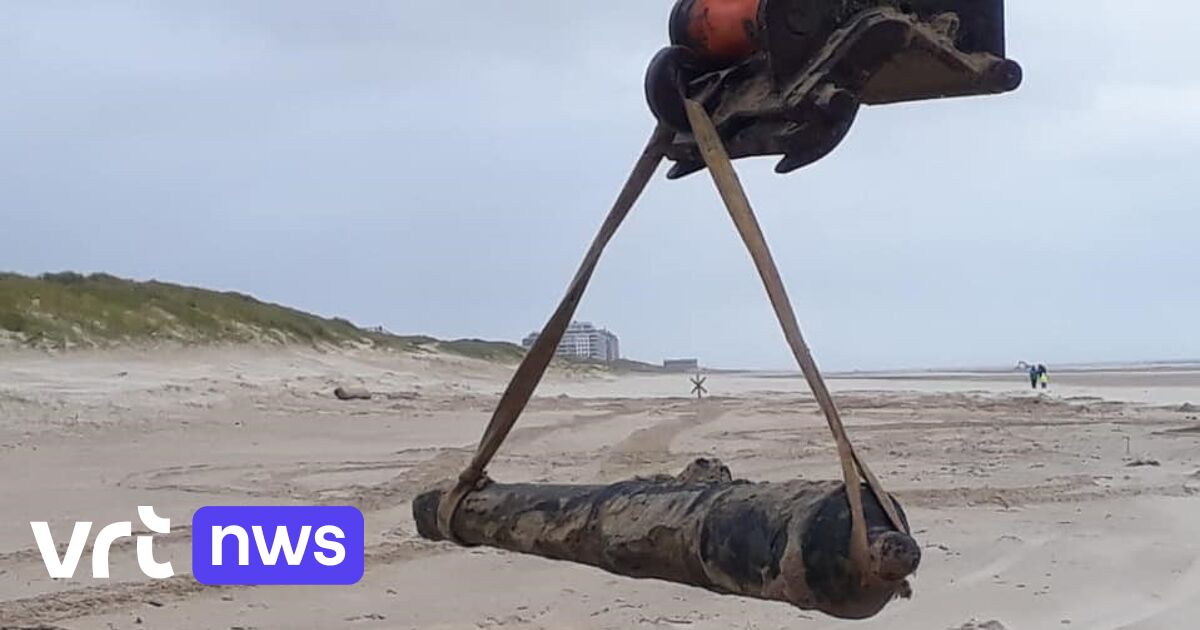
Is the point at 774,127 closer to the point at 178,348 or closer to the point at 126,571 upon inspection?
the point at 126,571

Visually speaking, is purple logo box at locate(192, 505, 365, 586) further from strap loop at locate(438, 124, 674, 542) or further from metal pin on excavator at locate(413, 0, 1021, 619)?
metal pin on excavator at locate(413, 0, 1021, 619)

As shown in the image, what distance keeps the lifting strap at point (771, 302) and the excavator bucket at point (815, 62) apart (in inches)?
2.5

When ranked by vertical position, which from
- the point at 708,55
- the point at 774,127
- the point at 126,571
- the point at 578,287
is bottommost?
the point at 126,571

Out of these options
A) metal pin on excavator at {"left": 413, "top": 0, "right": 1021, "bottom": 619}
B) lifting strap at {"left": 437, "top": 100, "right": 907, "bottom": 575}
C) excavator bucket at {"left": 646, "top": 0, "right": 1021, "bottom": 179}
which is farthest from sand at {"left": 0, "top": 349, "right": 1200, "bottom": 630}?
excavator bucket at {"left": 646, "top": 0, "right": 1021, "bottom": 179}

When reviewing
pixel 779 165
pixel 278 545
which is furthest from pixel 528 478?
pixel 779 165

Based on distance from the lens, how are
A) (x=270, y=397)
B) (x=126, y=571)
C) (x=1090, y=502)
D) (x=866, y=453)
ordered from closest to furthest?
(x=126, y=571) → (x=1090, y=502) → (x=866, y=453) → (x=270, y=397)

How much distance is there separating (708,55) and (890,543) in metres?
0.77

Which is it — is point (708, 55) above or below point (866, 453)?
above

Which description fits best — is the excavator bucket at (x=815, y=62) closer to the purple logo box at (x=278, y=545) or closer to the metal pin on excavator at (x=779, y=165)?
the metal pin on excavator at (x=779, y=165)

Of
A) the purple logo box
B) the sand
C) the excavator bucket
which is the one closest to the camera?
the excavator bucket

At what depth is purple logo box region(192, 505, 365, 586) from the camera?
220 inches

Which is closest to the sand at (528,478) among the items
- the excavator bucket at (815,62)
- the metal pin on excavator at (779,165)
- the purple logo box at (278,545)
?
the purple logo box at (278,545)

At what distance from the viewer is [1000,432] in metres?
14.0

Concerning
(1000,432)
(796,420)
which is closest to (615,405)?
(796,420)
